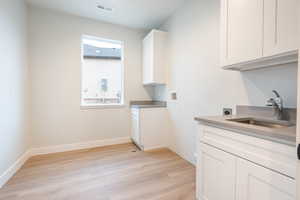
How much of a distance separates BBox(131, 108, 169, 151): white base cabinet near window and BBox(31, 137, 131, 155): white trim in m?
0.48

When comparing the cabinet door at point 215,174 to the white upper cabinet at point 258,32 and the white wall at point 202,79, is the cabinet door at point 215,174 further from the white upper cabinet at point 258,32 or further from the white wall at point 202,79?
the white upper cabinet at point 258,32

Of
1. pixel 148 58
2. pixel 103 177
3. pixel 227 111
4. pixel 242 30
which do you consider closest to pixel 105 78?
pixel 148 58

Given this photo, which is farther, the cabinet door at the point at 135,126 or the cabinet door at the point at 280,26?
the cabinet door at the point at 135,126

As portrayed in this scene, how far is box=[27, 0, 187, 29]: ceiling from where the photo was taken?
258 centimetres

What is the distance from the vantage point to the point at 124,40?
3.48m

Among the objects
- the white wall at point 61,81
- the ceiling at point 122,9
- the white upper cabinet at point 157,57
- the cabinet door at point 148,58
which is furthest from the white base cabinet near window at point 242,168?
the white wall at point 61,81

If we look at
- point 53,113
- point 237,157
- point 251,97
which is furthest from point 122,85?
point 237,157

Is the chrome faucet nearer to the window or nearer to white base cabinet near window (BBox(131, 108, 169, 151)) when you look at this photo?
white base cabinet near window (BBox(131, 108, 169, 151))

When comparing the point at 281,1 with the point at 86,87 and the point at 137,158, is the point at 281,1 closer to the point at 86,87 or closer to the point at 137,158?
the point at 137,158

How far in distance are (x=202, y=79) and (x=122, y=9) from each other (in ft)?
6.14

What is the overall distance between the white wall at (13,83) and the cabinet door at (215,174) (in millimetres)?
2280

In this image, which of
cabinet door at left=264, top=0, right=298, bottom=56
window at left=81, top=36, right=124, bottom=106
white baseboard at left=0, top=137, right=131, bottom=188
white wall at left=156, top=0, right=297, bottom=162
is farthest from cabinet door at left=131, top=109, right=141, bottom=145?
cabinet door at left=264, top=0, right=298, bottom=56

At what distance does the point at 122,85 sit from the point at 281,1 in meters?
2.91

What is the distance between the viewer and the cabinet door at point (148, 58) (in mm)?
3117
